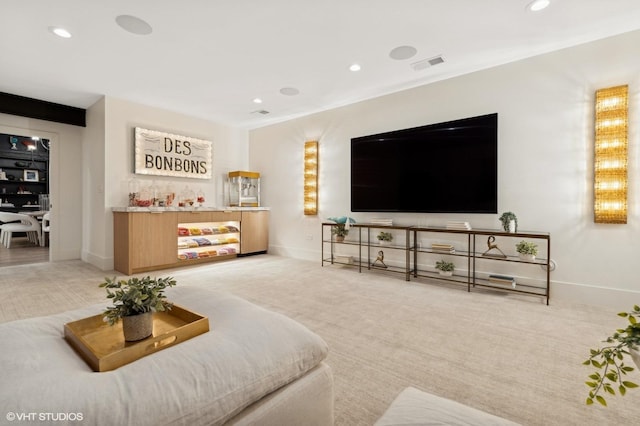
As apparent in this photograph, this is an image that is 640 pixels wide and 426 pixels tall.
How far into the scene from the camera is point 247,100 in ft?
16.0

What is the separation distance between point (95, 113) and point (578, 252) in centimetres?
701

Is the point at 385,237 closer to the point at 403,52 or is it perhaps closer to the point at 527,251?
the point at 527,251

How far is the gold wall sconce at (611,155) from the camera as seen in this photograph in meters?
2.87

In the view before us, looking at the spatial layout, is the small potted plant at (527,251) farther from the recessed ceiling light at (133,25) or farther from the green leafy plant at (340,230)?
the recessed ceiling light at (133,25)

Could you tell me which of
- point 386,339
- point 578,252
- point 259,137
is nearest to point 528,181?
point 578,252

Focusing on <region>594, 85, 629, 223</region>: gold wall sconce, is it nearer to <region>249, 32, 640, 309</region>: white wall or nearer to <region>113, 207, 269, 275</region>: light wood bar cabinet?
<region>249, 32, 640, 309</region>: white wall

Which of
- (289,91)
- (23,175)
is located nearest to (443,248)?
(289,91)

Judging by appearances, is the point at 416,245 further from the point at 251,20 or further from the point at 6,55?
the point at 6,55

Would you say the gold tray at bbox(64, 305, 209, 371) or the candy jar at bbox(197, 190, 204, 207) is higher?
the candy jar at bbox(197, 190, 204, 207)

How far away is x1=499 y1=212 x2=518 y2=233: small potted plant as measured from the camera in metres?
3.25

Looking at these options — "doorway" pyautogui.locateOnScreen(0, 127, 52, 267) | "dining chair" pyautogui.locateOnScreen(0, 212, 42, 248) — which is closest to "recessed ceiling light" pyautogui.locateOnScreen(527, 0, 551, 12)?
"dining chair" pyautogui.locateOnScreen(0, 212, 42, 248)

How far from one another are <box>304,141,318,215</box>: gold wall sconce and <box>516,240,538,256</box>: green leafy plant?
10.2 feet

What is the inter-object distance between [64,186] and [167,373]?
19.7 feet

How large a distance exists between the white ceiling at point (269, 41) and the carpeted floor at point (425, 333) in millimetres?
2708
